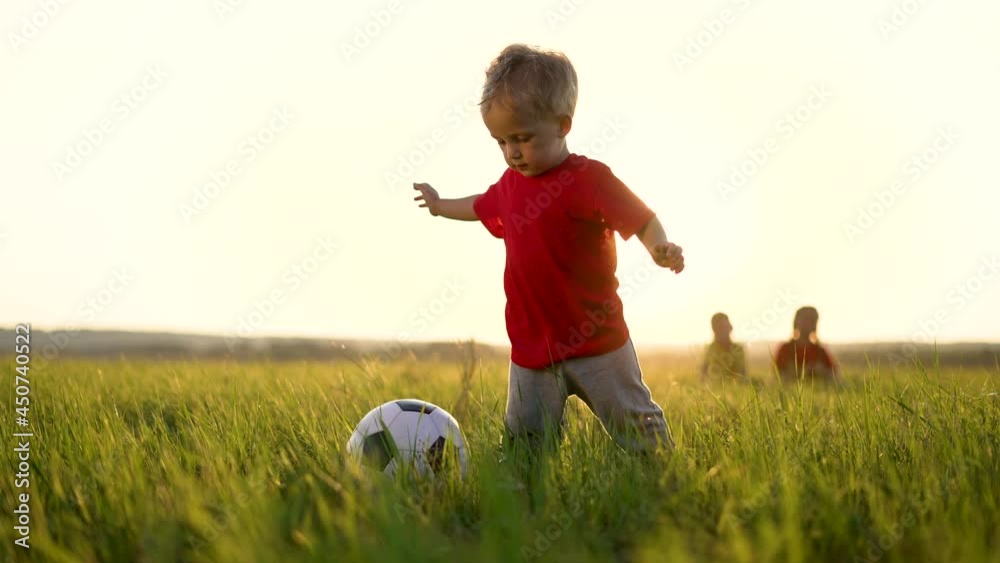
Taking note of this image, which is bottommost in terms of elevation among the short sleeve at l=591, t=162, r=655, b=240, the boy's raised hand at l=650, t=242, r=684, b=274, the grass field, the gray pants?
the grass field

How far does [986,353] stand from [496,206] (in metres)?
2.71

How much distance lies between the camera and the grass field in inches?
76.5

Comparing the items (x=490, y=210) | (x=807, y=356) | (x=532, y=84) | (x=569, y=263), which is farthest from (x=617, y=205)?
(x=807, y=356)

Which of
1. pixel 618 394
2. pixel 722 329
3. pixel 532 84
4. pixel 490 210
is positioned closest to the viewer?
pixel 532 84

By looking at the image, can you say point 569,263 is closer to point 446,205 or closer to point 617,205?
point 617,205

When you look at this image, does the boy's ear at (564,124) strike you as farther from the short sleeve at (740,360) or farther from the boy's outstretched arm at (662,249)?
the short sleeve at (740,360)

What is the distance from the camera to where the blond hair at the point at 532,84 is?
3.27m

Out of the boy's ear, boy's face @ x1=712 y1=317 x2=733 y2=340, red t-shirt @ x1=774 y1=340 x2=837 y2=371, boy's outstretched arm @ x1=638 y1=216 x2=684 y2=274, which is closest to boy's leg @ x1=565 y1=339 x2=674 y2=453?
boy's outstretched arm @ x1=638 y1=216 x2=684 y2=274

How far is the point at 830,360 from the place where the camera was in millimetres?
8172

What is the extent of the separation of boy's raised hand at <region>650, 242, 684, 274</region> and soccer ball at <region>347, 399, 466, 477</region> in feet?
3.54

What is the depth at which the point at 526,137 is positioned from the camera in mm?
3320

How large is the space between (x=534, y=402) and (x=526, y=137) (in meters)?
1.17

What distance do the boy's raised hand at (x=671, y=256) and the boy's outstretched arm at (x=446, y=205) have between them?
1.14m

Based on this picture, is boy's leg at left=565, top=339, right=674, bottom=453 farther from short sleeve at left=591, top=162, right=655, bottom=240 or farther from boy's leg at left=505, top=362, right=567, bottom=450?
short sleeve at left=591, top=162, right=655, bottom=240
